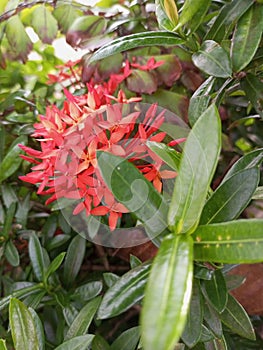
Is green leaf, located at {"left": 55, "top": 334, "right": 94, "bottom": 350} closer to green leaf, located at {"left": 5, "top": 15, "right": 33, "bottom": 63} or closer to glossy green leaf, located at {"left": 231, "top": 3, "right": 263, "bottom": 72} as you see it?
glossy green leaf, located at {"left": 231, "top": 3, "right": 263, "bottom": 72}

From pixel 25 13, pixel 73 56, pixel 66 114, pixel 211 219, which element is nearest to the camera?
pixel 211 219

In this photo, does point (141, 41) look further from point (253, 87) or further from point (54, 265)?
point (54, 265)

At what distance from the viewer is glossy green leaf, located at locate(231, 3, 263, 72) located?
1.60 ft

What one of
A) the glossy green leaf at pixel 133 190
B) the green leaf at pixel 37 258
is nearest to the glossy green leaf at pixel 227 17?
the glossy green leaf at pixel 133 190

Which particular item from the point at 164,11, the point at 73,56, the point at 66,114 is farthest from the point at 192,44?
the point at 73,56

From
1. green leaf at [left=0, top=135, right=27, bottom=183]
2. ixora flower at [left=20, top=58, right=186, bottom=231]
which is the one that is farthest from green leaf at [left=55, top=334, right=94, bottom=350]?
green leaf at [left=0, top=135, right=27, bottom=183]

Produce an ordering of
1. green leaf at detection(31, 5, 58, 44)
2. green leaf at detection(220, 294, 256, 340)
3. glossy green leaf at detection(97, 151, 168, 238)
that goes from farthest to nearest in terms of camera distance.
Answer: green leaf at detection(31, 5, 58, 44)
green leaf at detection(220, 294, 256, 340)
glossy green leaf at detection(97, 151, 168, 238)

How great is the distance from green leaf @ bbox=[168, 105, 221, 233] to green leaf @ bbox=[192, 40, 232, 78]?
0.13 meters

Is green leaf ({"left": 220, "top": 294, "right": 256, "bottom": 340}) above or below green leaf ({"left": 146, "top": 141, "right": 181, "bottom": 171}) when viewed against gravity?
below

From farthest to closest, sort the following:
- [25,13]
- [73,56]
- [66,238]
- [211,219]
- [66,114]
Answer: [73,56] → [25,13] → [66,238] → [66,114] → [211,219]

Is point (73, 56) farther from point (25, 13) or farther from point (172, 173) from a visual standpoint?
point (172, 173)

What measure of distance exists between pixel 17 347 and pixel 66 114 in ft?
0.81

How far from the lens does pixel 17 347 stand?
0.49m

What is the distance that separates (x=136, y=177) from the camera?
39cm
